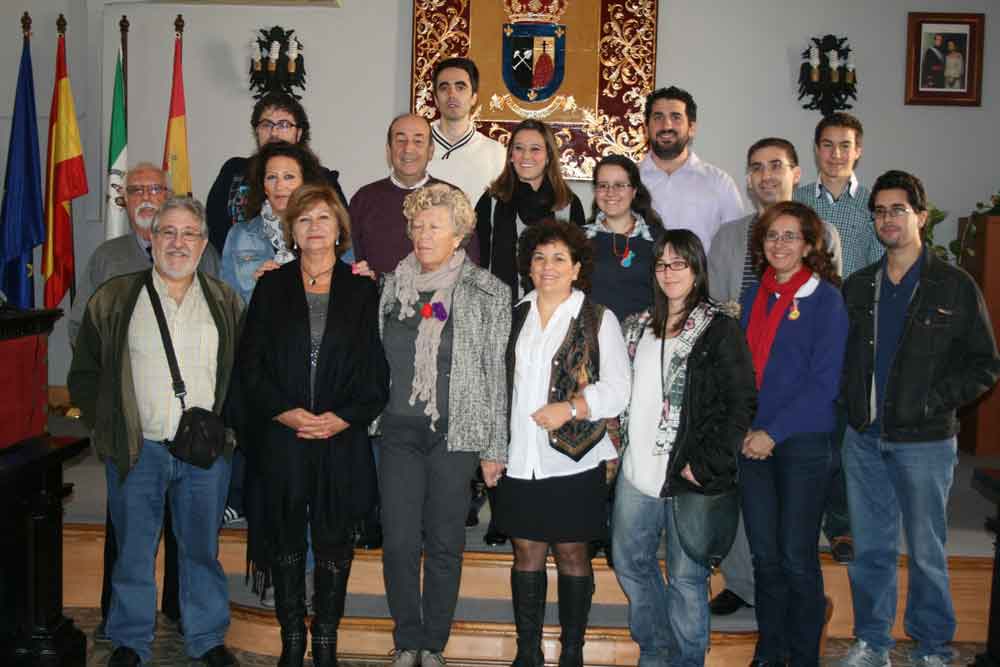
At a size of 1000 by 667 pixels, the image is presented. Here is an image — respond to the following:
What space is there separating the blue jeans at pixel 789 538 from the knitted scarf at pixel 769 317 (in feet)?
0.89

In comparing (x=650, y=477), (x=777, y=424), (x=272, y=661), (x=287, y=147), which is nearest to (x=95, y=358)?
(x=287, y=147)

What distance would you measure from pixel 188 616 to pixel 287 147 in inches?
66.8

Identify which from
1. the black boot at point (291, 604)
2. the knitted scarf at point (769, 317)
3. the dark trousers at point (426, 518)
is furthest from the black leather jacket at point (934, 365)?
the black boot at point (291, 604)

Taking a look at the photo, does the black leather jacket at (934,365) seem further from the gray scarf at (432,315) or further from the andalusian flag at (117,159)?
the andalusian flag at (117,159)

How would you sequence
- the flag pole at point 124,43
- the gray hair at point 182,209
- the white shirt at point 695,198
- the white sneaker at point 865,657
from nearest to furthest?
the gray hair at point 182,209, the white sneaker at point 865,657, the white shirt at point 695,198, the flag pole at point 124,43

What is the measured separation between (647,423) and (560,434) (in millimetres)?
284

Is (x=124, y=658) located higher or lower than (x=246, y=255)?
lower

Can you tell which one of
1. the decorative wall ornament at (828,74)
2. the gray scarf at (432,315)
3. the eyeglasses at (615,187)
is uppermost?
the decorative wall ornament at (828,74)

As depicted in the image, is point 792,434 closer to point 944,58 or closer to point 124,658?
point 124,658

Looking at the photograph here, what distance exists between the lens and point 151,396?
321cm

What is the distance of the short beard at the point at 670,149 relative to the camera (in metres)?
4.20

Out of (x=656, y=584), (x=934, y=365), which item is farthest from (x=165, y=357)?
(x=934, y=365)

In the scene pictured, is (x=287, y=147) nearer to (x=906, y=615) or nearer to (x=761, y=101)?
(x=906, y=615)

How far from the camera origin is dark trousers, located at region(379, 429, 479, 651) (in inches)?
125
